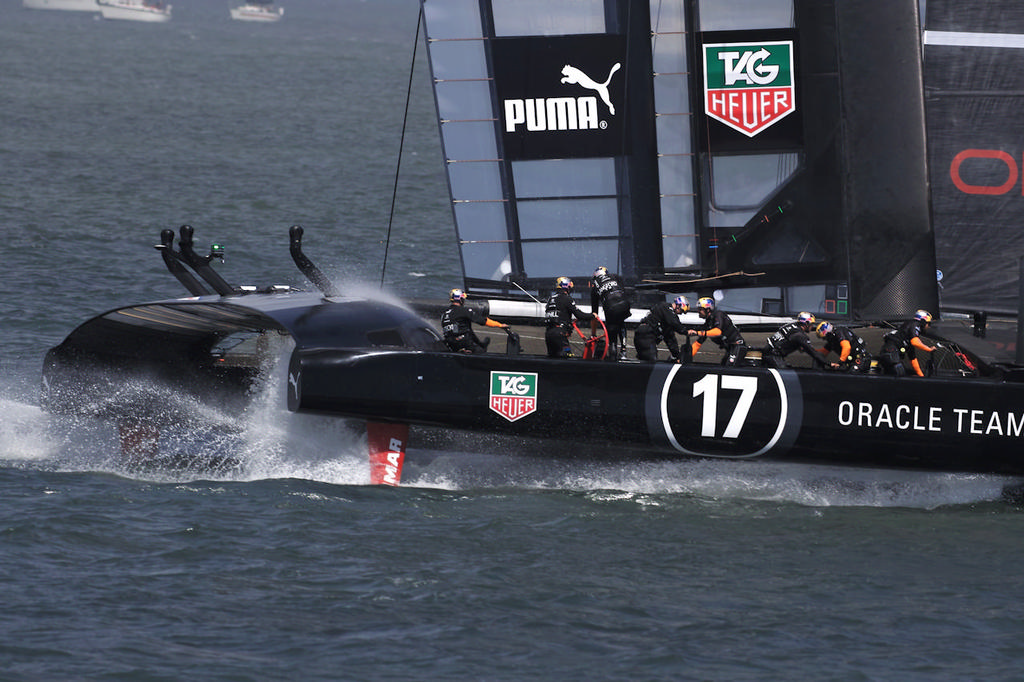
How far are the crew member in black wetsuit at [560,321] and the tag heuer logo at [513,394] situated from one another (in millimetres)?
891

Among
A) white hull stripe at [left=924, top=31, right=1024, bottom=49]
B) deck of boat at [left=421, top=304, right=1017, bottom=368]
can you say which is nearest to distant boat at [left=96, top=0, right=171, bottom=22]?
deck of boat at [left=421, top=304, right=1017, bottom=368]

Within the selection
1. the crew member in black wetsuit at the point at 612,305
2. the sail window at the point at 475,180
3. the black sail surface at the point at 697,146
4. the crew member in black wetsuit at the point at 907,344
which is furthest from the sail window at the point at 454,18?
the crew member in black wetsuit at the point at 907,344

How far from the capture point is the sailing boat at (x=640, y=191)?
14.4 metres

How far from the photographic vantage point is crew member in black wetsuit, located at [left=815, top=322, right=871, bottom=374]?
1409cm

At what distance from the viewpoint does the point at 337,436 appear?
15289mm

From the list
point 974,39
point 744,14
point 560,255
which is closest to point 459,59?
point 560,255

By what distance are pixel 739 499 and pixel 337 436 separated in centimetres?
413

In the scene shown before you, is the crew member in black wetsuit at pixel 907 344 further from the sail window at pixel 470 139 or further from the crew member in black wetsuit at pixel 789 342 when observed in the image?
the sail window at pixel 470 139

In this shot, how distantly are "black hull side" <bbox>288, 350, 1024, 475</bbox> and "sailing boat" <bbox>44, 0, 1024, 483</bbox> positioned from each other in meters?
0.04

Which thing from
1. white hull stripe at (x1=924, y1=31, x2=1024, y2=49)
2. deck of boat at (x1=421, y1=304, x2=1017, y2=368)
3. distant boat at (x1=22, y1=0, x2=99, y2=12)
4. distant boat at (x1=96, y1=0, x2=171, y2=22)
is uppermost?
distant boat at (x1=22, y1=0, x2=99, y2=12)

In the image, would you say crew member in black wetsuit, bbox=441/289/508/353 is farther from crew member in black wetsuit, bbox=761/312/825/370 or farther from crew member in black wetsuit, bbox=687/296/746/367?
crew member in black wetsuit, bbox=761/312/825/370

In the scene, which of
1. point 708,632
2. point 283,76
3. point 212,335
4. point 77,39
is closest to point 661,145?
point 212,335

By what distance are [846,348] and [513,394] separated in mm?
3171

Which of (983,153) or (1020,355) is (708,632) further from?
(983,153)
